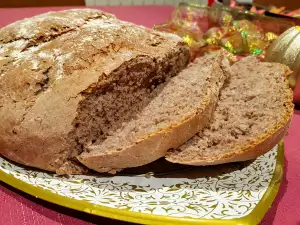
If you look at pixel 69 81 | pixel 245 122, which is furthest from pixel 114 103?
pixel 245 122

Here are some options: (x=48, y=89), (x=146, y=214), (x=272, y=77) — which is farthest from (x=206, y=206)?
(x=272, y=77)

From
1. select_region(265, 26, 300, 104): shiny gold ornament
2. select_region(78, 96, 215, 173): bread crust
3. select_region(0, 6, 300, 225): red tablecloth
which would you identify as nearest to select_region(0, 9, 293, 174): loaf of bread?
select_region(78, 96, 215, 173): bread crust

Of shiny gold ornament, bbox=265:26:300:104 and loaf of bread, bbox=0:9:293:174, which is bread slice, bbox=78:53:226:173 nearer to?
loaf of bread, bbox=0:9:293:174

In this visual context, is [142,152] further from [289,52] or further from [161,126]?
[289,52]

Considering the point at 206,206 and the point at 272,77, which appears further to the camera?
the point at 272,77

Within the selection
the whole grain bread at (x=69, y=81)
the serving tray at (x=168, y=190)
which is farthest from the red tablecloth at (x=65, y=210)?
the whole grain bread at (x=69, y=81)

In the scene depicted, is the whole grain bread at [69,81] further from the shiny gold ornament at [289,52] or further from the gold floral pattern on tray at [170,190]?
the shiny gold ornament at [289,52]

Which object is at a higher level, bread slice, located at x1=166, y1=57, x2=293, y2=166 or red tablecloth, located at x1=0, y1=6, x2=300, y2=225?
bread slice, located at x1=166, y1=57, x2=293, y2=166

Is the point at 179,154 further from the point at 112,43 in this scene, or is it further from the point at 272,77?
the point at 272,77
